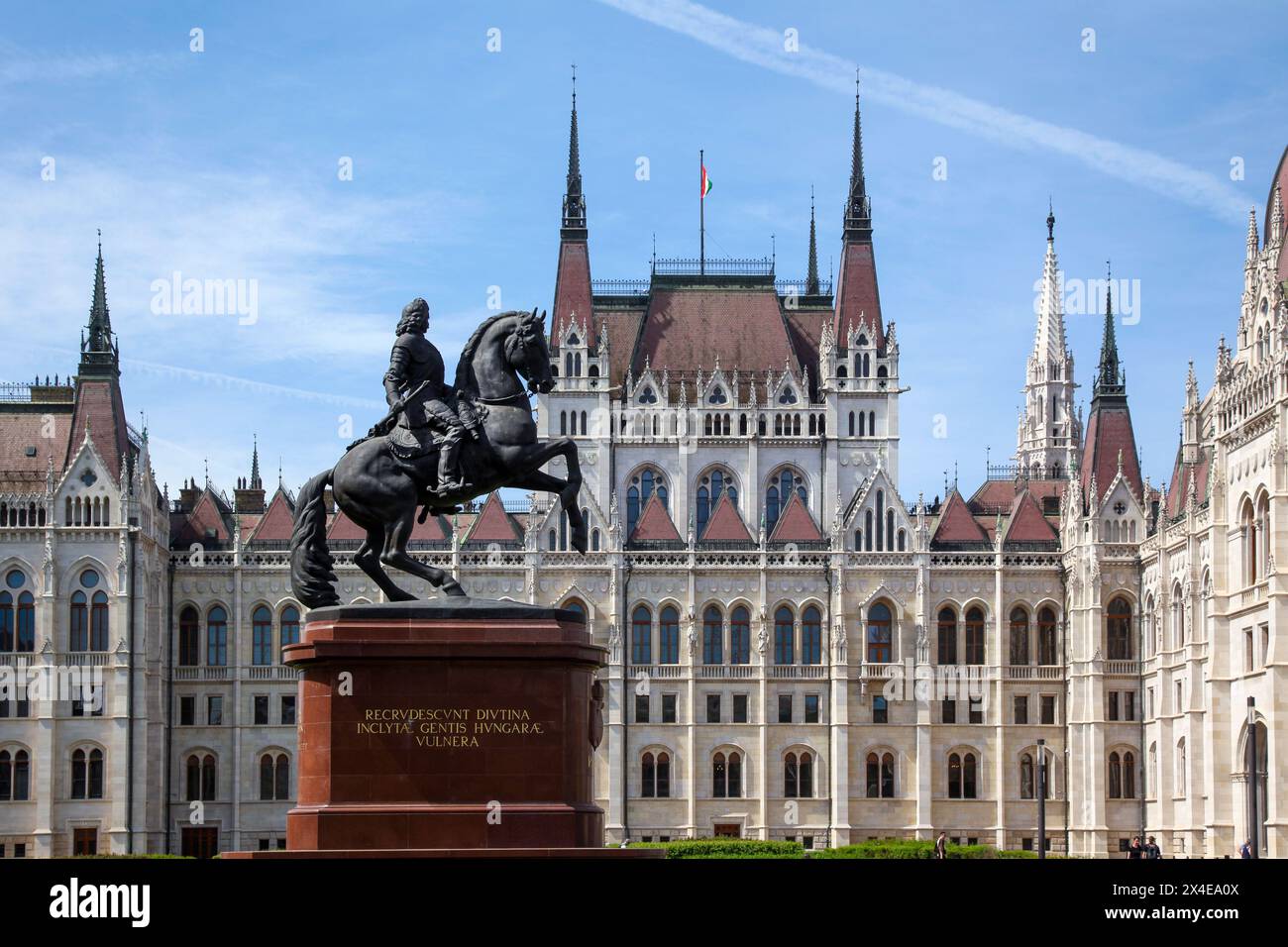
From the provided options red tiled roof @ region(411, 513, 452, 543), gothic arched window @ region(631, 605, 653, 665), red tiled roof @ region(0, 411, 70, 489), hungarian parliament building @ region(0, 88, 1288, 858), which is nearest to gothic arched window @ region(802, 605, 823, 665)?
hungarian parliament building @ region(0, 88, 1288, 858)

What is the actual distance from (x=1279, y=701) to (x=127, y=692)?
48282 millimetres

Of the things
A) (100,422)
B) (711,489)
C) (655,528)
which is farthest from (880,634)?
(100,422)

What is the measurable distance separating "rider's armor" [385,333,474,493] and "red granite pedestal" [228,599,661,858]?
2730 millimetres

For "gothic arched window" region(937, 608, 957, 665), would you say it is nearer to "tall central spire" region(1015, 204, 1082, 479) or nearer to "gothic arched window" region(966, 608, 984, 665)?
"gothic arched window" region(966, 608, 984, 665)

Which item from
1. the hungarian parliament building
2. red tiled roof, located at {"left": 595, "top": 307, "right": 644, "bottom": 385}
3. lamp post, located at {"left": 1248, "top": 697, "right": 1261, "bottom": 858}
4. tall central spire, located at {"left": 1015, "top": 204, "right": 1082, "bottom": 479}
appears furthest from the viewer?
tall central spire, located at {"left": 1015, "top": 204, "right": 1082, "bottom": 479}

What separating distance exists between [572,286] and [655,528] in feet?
49.4

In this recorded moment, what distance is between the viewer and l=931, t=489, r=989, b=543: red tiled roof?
3984 inches

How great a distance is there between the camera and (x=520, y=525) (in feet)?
342

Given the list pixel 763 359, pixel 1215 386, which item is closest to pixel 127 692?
pixel 763 359

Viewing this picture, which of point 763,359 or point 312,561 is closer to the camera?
point 312,561

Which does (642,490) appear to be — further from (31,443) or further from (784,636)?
(31,443)

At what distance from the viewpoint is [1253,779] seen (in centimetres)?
7494

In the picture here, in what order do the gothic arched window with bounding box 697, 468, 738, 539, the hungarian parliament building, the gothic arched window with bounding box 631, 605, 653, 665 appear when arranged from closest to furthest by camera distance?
the hungarian parliament building → the gothic arched window with bounding box 631, 605, 653, 665 → the gothic arched window with bounding box 697, 468, 738, 539
